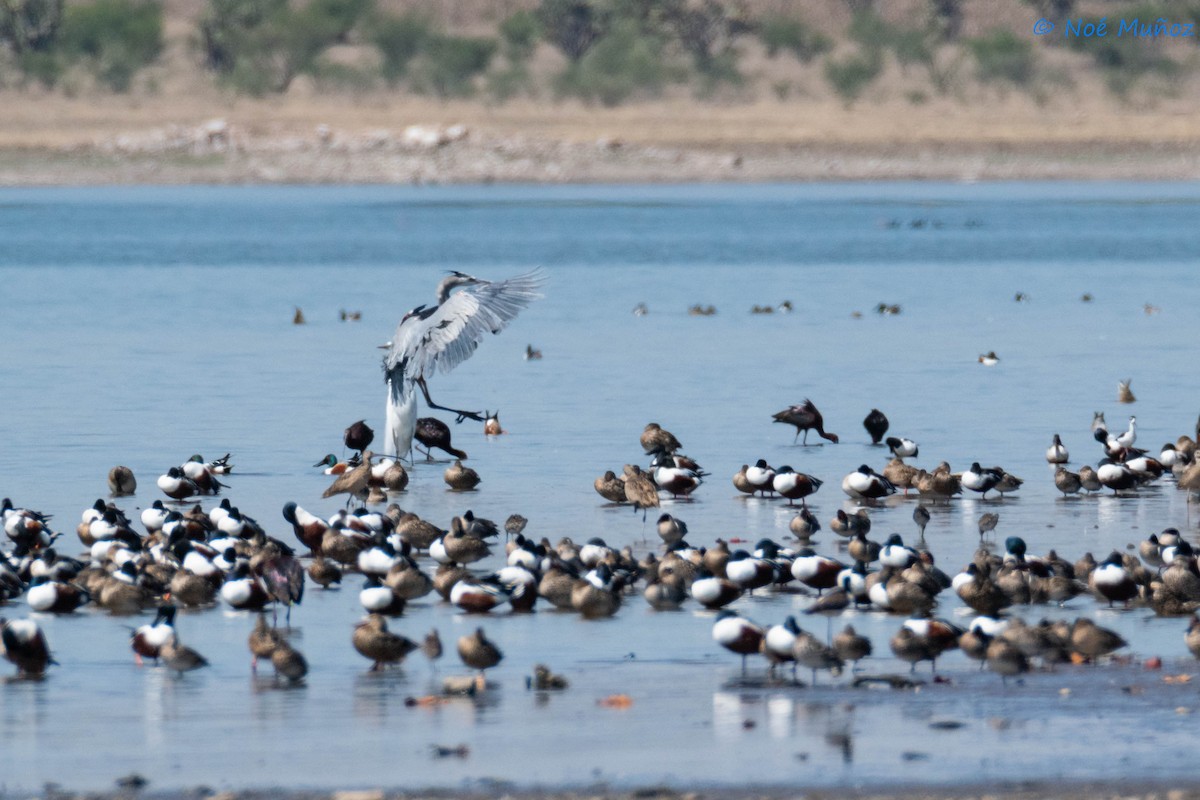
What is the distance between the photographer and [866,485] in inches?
667

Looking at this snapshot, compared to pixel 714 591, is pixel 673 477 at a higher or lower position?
higher

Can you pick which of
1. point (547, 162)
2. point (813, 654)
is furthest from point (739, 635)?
point (547, 162)

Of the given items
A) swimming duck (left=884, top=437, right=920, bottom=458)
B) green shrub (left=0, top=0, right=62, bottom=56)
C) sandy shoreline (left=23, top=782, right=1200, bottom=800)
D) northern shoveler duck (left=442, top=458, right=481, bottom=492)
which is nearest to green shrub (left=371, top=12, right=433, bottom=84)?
A: green shrub (left=0, top=0, right=62, bottom=56)

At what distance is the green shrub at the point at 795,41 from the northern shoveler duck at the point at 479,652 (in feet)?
348

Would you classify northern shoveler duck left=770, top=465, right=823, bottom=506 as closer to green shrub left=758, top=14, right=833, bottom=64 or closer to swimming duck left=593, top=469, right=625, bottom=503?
swimming duck left=593, top=469, right=625, bottom=503

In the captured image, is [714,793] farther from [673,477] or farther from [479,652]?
[673,477]

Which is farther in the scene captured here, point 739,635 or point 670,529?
point 670,529

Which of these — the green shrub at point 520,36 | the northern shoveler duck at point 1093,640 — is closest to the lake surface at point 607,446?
the northern shoveler duck at point 1093,640

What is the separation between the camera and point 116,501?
17.7 metres

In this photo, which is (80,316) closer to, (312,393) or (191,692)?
(312,393)

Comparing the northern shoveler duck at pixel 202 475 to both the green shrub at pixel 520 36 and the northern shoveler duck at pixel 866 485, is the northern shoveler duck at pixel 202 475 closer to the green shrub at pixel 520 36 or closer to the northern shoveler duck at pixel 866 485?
the northern shoveler duck at pixel 866 485

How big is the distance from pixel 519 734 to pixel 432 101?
319 feet

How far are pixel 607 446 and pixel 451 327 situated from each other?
6.01ft

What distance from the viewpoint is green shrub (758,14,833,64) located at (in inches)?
4555
